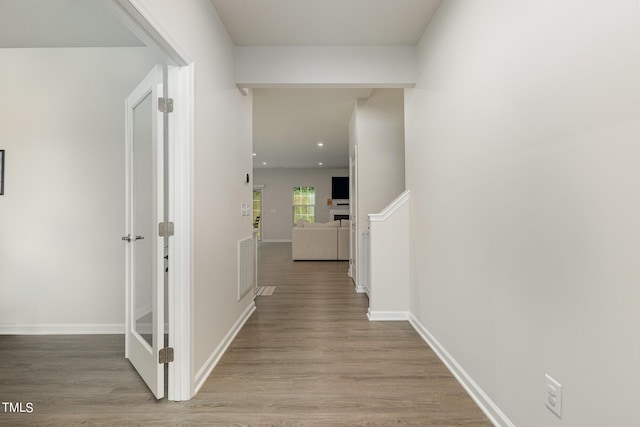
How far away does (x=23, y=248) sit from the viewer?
9.09ft

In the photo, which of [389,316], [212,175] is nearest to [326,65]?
[212,175]

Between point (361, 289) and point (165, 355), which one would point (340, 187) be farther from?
point (165, 355)

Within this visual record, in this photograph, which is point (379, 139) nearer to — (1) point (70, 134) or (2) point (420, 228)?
(2) point (420, 228)

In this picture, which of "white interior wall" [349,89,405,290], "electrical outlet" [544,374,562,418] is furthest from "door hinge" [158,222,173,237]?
"white interior wall" [349,89,405,290]

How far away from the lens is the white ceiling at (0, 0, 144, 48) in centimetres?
214

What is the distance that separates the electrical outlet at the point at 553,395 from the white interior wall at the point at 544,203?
2cm

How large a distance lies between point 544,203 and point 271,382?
181 centimetres

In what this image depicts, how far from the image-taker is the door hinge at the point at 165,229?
1782 mm

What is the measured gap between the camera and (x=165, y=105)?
71.2 inches

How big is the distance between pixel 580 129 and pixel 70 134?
3.69m

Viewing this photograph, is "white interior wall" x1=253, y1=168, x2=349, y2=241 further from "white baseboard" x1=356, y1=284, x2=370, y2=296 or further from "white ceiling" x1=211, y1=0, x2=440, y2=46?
"white ceiling" x1=211, y1=0, x2=440, y2=46

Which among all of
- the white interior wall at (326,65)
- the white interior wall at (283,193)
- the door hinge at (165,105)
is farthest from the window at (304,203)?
the door hinge at (165,105)

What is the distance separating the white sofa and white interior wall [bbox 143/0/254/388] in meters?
4.18

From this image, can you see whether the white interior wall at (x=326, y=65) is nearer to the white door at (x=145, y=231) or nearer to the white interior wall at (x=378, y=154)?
the white door at (x=145, y=231)
